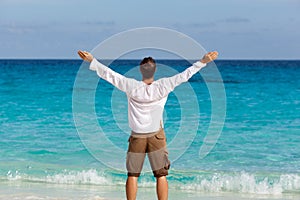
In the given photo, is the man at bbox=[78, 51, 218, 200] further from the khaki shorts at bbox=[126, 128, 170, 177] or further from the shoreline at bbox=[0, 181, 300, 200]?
the shoreline at bbox=[0, 181, 300, 200]

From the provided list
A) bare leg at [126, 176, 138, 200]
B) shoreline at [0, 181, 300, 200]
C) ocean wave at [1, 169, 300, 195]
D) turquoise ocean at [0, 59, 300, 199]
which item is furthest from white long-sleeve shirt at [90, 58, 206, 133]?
ocean wave at [1, 169, 300, 195]

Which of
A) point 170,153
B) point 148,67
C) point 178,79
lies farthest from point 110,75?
point 170,153

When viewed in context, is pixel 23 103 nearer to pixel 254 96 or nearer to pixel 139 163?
pixel 254 96

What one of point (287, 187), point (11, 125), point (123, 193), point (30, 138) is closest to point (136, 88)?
point (123, 193)

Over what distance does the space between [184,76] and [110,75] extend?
2.17 feet

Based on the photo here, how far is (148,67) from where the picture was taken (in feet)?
19.0

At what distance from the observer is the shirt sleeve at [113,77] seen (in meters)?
5.76

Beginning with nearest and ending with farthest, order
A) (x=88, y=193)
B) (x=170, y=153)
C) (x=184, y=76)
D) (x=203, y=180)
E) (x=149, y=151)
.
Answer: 1. (x=184, y=76)
2. (x=149, y=151)
3. (x=170, y=153)
4. (x=88, y=193)
5. (x=203, y=180)

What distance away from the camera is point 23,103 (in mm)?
21578

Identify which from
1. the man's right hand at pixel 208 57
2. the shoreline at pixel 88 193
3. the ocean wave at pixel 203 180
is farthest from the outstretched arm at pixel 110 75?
the ocean wave at pixel 203 180

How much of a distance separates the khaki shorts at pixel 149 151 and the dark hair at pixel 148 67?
0.52 m

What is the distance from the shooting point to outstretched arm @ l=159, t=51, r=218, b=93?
5.66 metres

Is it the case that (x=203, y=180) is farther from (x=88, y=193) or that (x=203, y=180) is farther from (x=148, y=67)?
(x=148, y=67)

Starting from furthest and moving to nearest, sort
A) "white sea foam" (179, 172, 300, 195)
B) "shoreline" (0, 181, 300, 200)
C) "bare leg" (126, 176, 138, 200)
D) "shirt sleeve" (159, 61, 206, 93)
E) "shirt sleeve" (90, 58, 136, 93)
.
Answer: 1. "white sea foam" (179, 172, 300, 195)
2. "shoreline" (0, 181, 300, 200)
3. "bare leg" (126, 176, 138, 200)
4. "shirt sleeve" (90, 58, 136, 93)
5. "shirt sleeve" (159, 61, 206, 93)
